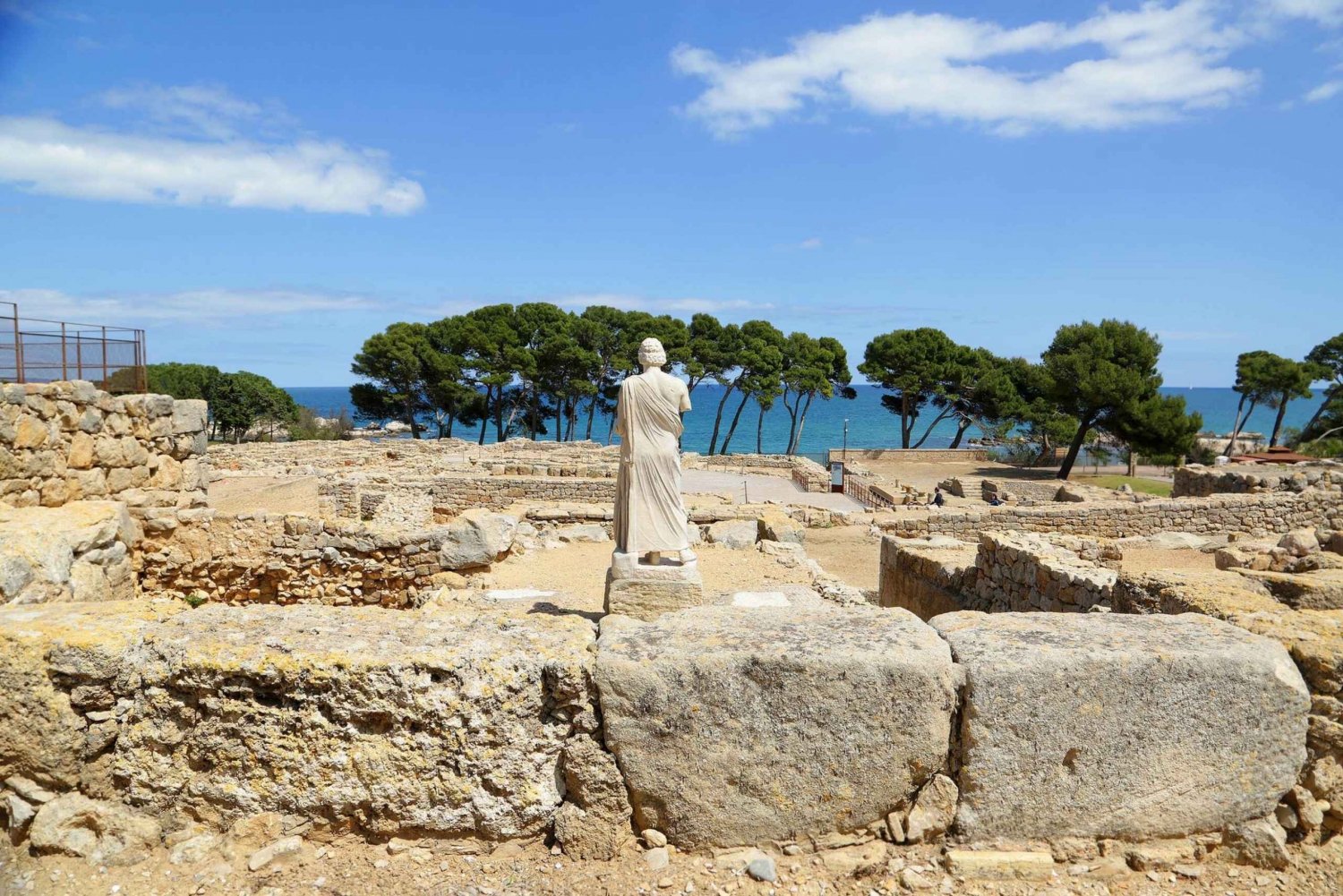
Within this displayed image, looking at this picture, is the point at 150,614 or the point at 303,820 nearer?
the point at 303,820

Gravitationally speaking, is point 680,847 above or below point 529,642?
below

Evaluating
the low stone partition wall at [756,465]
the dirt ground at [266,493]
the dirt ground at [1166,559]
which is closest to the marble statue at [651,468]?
the dirt ground at [1166,559]

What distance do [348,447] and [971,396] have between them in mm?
35554

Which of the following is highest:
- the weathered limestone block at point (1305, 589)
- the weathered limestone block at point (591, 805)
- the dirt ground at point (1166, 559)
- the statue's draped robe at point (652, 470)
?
the statue's draped robe at point (652, 470)

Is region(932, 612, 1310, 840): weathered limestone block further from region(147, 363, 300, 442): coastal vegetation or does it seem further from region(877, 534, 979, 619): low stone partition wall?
region(147, 363, 300, 442): coastal vegetation

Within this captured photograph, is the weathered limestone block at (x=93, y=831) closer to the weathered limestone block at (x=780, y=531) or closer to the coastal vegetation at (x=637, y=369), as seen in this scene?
the weathered limestone block at (x=780, y=531)

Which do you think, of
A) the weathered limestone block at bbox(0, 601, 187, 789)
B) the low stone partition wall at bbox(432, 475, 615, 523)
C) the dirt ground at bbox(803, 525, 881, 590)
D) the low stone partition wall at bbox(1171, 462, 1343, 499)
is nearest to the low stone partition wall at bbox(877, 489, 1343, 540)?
the dirt ground at bbox(803, 525, 881, 590)

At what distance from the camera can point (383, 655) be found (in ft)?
9.52

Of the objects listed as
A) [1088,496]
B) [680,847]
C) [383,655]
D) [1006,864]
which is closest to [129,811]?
[383,655]

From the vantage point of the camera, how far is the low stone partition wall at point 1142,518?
55.2 feet

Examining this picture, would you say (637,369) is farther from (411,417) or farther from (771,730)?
(771,730)

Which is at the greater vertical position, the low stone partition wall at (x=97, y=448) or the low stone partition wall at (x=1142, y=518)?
the low stone partition wall at (x=97, y=448)

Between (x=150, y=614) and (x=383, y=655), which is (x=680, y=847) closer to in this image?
(x=383, y=655)

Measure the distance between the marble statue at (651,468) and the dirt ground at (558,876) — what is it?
9.34 ft
